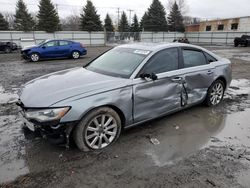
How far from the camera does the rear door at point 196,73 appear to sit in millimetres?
4187

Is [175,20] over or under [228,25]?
over

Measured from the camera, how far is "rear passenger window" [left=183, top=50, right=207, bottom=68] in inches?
167

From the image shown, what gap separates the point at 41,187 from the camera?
249 centimetres

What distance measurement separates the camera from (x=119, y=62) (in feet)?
13.0

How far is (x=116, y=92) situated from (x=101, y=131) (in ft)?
2.02

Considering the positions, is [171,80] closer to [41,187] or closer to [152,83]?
[152,83]

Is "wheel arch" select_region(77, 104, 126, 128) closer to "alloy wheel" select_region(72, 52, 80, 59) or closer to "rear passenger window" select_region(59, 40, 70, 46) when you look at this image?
"rear passenger window" select_region(59, 40, 70, 46)

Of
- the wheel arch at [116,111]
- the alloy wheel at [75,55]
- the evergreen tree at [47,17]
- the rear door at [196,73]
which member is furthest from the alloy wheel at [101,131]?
the evergreen tree at [47,17]

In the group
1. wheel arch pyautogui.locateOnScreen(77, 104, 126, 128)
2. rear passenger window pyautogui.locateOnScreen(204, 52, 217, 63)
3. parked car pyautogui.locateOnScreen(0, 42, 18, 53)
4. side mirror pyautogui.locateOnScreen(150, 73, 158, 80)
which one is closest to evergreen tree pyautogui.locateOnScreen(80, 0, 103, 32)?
parked car pyautogui.locateOnScreen(0, 42, 18, 53)

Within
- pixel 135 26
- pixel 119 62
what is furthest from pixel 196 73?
pixel 135 26

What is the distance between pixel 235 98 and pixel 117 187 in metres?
4.54

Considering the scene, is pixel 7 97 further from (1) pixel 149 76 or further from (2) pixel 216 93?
(2) pixel 216 93

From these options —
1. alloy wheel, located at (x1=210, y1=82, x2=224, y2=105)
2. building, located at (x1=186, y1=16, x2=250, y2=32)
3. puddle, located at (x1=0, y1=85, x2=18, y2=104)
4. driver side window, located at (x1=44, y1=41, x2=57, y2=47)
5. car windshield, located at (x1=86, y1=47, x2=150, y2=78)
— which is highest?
building, located at (x1=186, y1=16, x2=250, y2=32)

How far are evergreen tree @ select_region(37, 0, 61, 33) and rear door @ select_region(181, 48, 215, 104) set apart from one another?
28346 mm
